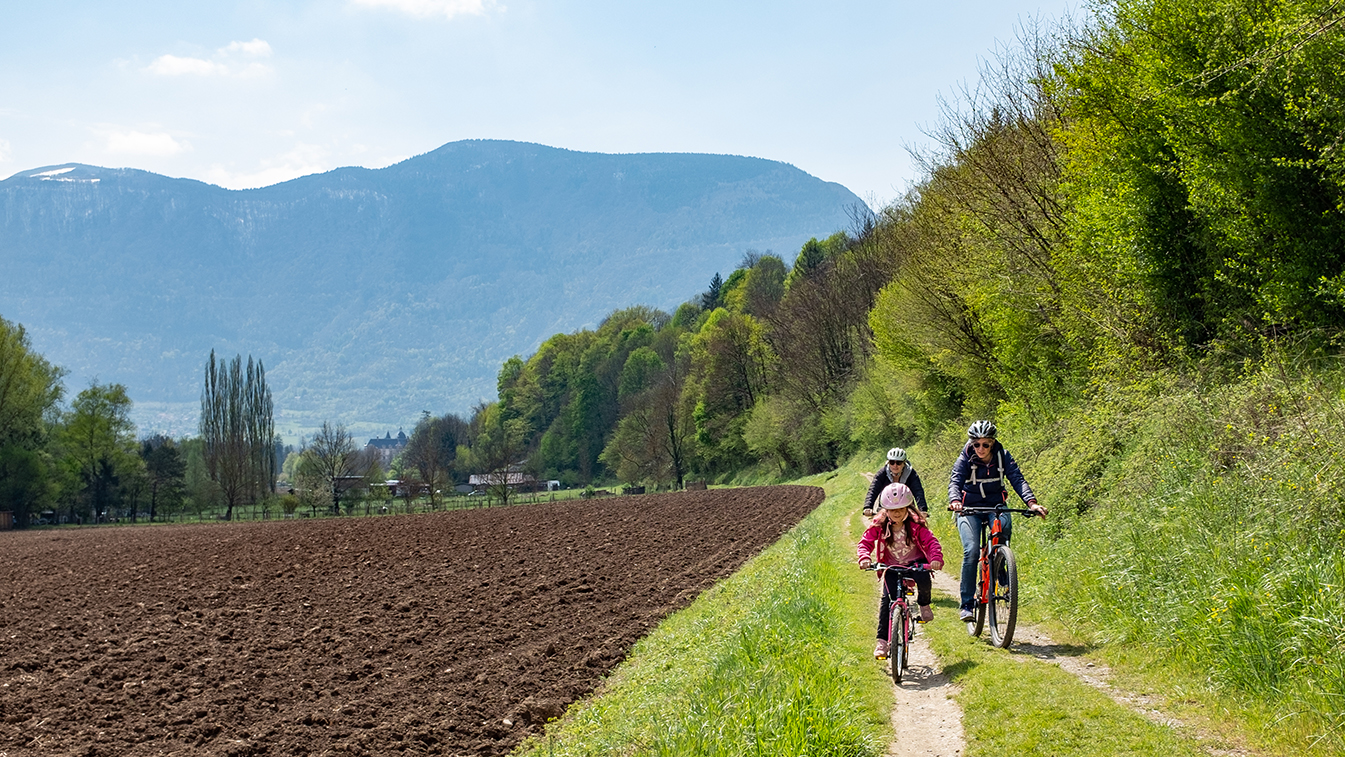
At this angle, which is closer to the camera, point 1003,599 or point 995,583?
point 1003,599

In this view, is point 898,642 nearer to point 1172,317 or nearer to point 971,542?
point 971,542

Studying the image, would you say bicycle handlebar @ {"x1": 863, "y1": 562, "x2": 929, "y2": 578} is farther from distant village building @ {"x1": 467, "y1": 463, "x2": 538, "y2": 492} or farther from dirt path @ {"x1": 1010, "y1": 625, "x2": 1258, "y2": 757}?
distant village building @ {"x1": 467, "y1": 463, "x2": 538, "y2": 492}

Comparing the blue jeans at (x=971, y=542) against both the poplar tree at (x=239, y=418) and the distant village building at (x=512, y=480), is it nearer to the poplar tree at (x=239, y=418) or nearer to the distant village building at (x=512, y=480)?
the distant village building at (x=512, y=480)

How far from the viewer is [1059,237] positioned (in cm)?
2273

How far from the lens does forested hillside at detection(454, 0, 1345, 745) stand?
845cm

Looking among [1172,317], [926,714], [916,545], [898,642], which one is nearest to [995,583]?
[916,545]

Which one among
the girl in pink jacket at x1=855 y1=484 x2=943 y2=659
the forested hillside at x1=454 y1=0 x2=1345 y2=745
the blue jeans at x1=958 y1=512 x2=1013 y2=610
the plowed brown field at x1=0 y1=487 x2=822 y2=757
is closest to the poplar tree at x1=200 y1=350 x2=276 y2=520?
the plowed brown field at x1=0 y1=487 x2=822 y2=757

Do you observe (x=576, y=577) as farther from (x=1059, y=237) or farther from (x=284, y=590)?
(x=1059, y=237)

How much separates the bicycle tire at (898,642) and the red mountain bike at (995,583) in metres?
1.25

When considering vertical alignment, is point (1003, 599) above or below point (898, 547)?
below

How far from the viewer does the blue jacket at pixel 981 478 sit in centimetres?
1024

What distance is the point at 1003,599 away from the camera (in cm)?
985

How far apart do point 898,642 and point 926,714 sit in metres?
0.99

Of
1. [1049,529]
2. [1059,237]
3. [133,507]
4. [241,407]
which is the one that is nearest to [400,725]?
[1049,529]
